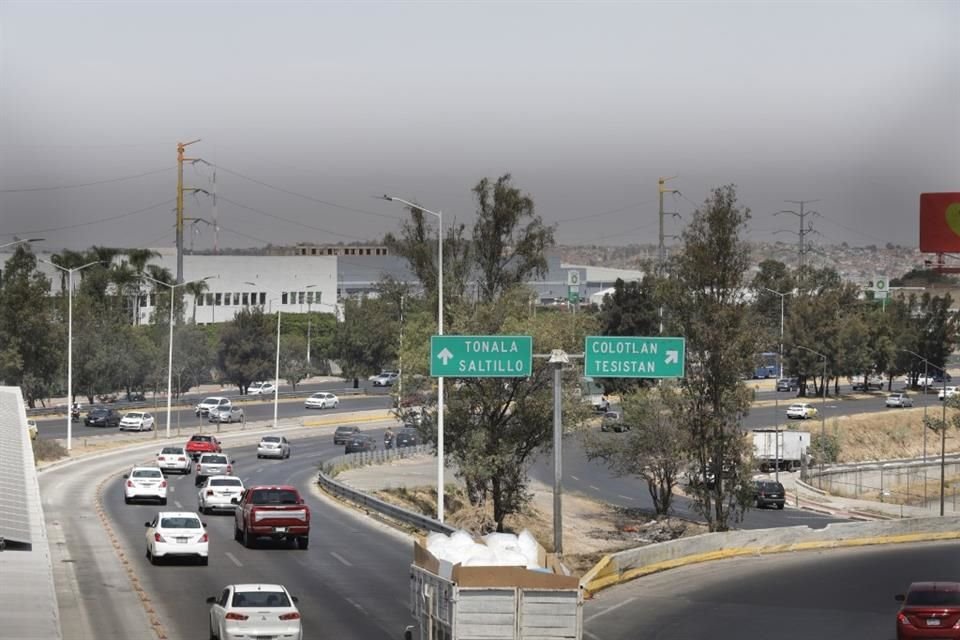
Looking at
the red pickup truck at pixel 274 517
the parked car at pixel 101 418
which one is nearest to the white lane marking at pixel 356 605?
the red pickup truck at pixel 274 517

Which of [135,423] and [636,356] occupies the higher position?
[636,356]

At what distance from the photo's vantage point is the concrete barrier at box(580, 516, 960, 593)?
3916 centimetres

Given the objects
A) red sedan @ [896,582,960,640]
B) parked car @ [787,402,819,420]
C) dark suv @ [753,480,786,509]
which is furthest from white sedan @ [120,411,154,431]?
red sedan @ [896,582,960,640]

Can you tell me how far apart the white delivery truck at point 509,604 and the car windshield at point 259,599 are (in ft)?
15.0

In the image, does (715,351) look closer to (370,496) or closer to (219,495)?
(370,496)

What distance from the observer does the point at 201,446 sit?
82.8m

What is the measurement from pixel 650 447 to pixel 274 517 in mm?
38452

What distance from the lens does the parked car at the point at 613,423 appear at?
90.2 m

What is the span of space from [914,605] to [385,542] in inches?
822

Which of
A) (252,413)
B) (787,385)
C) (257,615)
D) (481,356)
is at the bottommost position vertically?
(252,413)

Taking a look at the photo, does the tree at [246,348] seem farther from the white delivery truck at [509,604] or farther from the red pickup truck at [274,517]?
the white delivery truck at [509,604]

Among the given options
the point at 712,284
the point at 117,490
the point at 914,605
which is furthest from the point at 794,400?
the point at 914,605

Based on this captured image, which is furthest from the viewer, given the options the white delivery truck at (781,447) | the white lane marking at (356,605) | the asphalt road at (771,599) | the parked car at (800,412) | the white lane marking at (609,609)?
the parked car at (800,412)

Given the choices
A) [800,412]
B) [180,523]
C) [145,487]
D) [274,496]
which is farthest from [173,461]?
[800,412]
